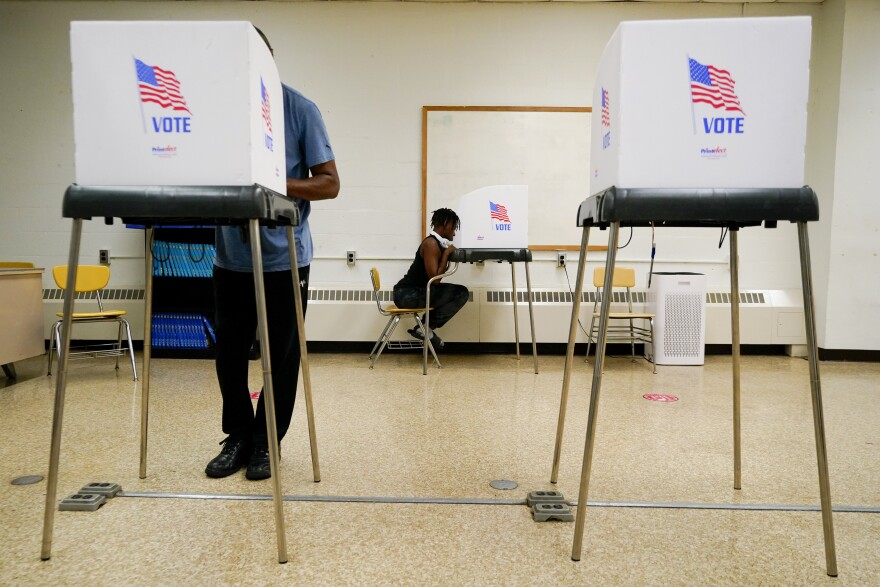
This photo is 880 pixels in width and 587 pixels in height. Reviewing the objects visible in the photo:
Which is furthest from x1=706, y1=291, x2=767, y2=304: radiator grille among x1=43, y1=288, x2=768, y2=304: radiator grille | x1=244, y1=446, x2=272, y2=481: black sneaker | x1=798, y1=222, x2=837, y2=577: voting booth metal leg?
x1=244, y1=446, x2=272, y2=481: black sneaker

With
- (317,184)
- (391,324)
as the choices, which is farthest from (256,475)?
(391,324)

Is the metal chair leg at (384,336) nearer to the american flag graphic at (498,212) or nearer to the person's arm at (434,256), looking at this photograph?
the person's arm at (434,256)

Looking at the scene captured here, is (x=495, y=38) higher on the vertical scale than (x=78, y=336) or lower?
higher

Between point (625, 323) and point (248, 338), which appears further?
point (625, 323)

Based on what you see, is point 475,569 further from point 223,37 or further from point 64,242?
point 64,242

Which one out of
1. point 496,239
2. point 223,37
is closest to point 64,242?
point 496,239

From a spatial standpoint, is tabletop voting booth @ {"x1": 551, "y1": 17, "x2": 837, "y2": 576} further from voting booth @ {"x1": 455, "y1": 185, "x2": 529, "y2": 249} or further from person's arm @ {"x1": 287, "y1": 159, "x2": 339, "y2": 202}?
voting booth @ {"x1": 455, "y1": 185, "x2": 529, "y2": 249}

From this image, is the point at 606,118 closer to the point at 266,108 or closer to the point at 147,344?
the point at 266,108

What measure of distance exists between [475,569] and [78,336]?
4.37 m

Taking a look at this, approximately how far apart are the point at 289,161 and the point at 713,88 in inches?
47.6

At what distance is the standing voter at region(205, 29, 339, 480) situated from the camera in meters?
1.74

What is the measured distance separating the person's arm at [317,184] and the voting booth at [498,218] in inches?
83.5

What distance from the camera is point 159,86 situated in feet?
3.99

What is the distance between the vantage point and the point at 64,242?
4562 millimetres
